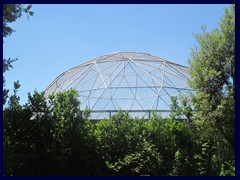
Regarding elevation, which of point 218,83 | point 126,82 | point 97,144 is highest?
point 126,82

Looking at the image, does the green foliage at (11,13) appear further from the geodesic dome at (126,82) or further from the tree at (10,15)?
the geodesic dome at (126,82)

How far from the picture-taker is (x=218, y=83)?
9.85 metres

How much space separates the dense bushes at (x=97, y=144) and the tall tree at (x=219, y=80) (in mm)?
555

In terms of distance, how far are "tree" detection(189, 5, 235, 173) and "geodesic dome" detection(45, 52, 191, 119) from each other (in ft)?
18.0

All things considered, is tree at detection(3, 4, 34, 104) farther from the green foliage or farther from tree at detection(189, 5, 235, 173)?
tree at detection(189, 5, 235, 173)

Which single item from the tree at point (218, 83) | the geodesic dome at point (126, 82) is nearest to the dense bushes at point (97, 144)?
the tree at point (218, 83)

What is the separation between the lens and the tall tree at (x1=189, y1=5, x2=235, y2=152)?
945 centimetres

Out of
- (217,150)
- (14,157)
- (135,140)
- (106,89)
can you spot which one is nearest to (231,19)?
(217,150)

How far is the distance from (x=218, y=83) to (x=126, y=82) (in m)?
8.76

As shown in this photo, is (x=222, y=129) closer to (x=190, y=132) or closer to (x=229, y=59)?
(x=190, y=132)

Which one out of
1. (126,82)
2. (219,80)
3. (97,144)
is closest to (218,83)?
(219,80)

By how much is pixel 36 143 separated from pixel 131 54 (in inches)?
518

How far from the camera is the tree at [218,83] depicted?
9508 millimetres

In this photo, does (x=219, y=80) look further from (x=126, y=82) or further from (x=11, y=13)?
(x=126, y=82)
